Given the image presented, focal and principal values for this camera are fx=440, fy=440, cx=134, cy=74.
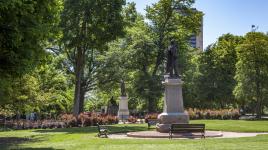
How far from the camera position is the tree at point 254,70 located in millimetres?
56688

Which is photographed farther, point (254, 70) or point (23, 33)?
point (254, 70)

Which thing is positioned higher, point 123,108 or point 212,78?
point 212,78

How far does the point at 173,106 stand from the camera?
26.1 m

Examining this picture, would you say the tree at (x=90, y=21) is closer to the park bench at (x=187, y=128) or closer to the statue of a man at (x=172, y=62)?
the statue of a man at (x=172, y=62)

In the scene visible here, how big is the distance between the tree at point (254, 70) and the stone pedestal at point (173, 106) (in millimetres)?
32611

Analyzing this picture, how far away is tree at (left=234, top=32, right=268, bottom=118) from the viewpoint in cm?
5669

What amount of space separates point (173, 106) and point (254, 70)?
34.2m

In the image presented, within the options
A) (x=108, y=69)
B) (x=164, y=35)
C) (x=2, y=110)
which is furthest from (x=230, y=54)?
(x=2, y=110)

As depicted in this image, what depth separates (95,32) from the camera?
135ft

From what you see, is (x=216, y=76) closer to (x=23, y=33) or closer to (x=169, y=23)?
(x=169, y=23)

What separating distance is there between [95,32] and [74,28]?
1.98 meters

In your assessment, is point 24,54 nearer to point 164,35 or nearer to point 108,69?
point 108,69

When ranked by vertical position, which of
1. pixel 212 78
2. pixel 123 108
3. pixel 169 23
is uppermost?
pixel 169 23

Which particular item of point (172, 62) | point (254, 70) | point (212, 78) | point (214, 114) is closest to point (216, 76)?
point (212, 78)
